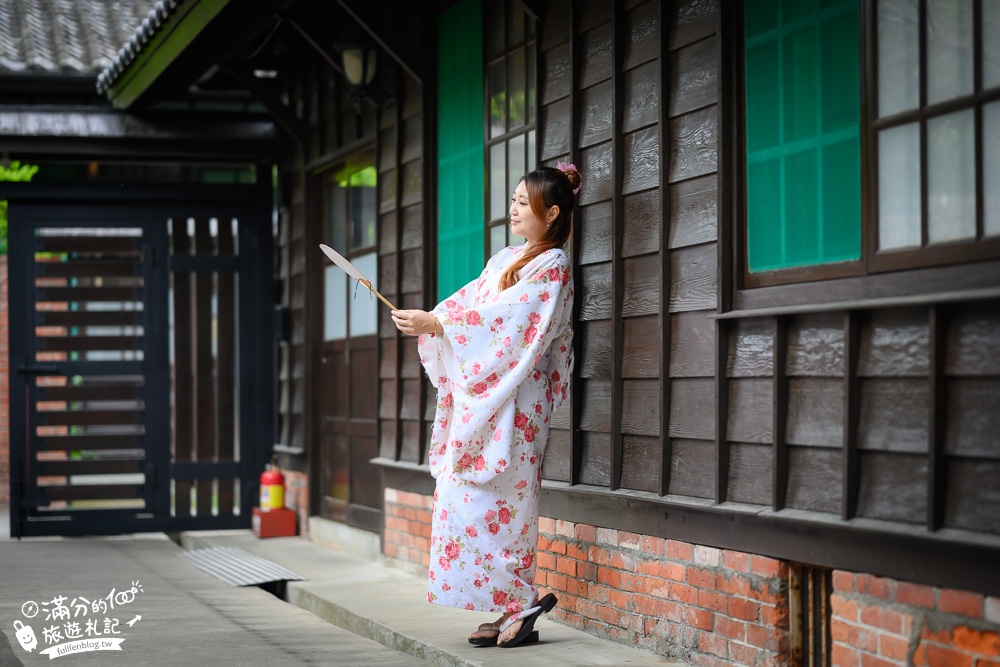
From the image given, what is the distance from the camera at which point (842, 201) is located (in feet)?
11.1

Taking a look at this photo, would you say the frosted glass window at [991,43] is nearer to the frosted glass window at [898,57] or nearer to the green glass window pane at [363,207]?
the frosted glass window at [898,57]

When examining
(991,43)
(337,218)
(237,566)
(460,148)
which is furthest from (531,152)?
(237,566)

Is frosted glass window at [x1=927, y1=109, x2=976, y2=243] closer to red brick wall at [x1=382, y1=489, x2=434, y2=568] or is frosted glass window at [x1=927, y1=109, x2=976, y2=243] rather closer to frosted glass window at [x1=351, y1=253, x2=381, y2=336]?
red brick wall at [x1=382, y1=489, x2=434, y2=568]

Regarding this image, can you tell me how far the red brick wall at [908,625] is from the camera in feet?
9.29

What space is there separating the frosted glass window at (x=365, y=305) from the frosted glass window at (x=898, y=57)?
397 centimetres

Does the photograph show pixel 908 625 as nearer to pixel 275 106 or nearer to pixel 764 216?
pixel 764 216

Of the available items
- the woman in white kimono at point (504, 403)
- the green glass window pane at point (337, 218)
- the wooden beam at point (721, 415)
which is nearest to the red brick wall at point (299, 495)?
the green glass window pane at point (337, 218)

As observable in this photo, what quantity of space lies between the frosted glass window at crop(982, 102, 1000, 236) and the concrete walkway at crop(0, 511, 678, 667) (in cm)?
180

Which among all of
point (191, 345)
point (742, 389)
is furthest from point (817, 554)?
point (191, 345)

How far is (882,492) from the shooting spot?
3.14 meters

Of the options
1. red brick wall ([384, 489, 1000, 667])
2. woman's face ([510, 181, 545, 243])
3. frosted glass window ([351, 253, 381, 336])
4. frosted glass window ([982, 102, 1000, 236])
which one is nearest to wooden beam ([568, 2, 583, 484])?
red brick wall ([384, 489, 1000, 667])

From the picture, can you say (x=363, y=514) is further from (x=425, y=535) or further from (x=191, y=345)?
(x=191, y=345)

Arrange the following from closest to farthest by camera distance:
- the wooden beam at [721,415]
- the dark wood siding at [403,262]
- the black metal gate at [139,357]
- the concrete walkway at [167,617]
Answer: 1. the wooden beam at [721,415]
2. the concrete walkway at [167,617]
3. the dark wood siding at [403,262]
4. the black metal gate at [139,357]

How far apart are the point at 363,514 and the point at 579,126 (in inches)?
128
